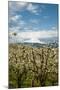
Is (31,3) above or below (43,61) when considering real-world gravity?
above

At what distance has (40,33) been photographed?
2568 mm

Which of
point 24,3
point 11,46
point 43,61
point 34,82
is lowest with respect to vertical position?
point 34,82

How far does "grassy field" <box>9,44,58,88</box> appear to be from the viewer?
250 cm

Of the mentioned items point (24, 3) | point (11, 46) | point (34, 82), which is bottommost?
point (34, 82)

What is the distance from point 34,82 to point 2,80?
350 millimetres

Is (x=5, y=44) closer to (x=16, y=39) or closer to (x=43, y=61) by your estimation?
(x=16, y=39)

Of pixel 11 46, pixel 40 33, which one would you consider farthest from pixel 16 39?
pixel 40 33

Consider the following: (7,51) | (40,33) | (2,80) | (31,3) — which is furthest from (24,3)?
(2,80)

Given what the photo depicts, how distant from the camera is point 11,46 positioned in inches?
98.3

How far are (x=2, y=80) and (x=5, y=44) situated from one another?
375mm

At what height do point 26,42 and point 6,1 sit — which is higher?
point 6,1

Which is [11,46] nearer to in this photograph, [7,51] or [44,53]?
[7,51]

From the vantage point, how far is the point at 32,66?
2.54 metres

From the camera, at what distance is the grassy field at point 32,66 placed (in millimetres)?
2498
